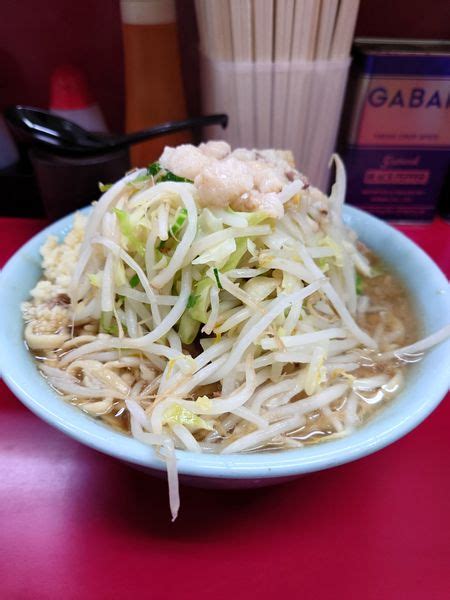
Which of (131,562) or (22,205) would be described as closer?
(131,562)

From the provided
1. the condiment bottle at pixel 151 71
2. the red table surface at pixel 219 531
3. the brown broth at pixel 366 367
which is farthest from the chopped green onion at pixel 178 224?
the condiment bottle at pixel 151 71

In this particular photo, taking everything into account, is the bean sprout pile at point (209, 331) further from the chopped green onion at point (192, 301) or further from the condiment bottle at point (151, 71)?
the condiment bottle at point (151, 71)

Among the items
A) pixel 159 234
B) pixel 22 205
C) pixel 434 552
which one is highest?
pixel 159 234

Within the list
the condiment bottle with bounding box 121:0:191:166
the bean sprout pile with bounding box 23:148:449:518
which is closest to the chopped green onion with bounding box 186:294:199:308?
the bean sprout pile with bounding box 23:148:449:518

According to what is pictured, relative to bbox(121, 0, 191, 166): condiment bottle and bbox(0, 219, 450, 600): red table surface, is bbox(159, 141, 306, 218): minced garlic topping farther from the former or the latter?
bbox(121, 0, 191, 166): condiment bottle

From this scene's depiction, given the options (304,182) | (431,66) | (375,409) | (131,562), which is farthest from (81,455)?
(431,66)

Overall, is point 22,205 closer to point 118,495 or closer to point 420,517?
point 118,495
